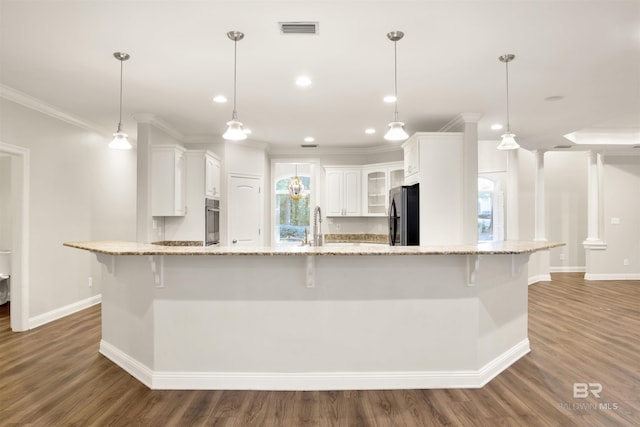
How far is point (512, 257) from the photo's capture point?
10.6 feet

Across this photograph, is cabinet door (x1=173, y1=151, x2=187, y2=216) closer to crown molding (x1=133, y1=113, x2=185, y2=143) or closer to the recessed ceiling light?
crown molding (x1=133, y1=113, x2=185, y2=143)

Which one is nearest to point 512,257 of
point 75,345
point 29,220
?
point 75,345

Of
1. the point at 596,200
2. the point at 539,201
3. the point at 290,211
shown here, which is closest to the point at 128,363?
the point at 290,211

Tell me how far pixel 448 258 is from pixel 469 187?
2.37 metres

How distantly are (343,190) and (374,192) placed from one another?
1.87 ft

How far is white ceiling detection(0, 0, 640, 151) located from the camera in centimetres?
250

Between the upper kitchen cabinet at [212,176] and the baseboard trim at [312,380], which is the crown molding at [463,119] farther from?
the upper kitchen cabinet at [212,176]

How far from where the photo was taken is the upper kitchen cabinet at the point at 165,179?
16.8 feet

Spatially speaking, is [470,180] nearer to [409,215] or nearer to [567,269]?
[409,215]

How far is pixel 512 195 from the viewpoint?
710 centimetres

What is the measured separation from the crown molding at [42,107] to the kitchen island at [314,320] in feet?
7.92

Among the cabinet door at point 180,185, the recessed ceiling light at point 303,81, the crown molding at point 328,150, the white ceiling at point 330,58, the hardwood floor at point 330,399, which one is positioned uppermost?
the white ceiling at point 330,58

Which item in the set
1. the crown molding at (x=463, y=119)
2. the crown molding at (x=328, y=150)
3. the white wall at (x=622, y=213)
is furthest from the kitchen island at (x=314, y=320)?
the white wall at (x=622, y=213)

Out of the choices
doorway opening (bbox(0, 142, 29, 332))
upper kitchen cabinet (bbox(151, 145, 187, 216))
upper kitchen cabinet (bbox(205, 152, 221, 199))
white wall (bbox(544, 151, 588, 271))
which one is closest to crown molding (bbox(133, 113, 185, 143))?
upper kitchen cabinet (bbox(151, 145, 187, 216))
